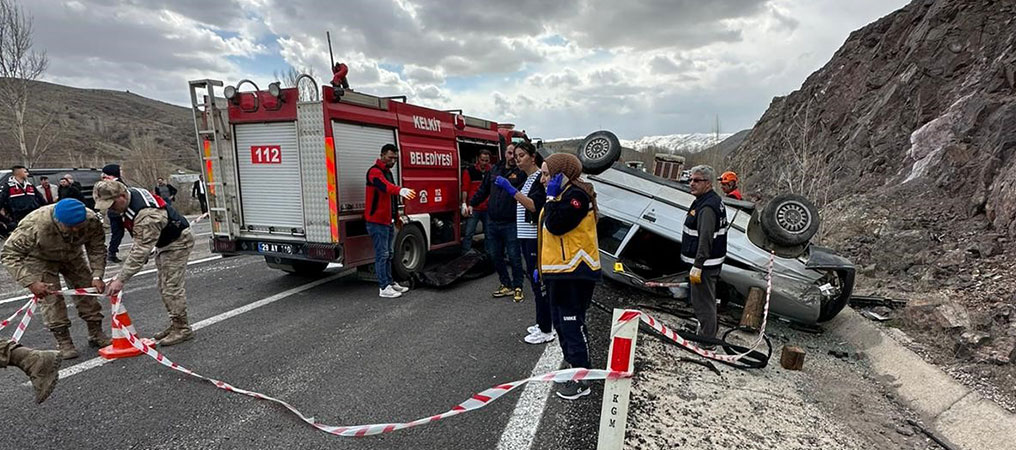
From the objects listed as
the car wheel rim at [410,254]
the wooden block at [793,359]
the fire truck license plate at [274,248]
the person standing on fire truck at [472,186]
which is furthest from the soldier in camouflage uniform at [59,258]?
the wooden block at [793,359]

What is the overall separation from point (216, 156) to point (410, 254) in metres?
2.70

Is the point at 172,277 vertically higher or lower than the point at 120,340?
higher

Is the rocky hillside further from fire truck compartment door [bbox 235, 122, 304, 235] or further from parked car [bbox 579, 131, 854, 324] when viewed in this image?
fire truck compartment door [bbox 235, 122, 304, 235]

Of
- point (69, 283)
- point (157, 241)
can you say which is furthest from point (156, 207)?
point (69, 283)

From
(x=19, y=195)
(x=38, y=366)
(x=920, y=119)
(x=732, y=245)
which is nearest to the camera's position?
(x=38, y=366)

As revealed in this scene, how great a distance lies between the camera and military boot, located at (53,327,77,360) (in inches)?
148

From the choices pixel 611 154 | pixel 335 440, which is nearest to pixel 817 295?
pixel 611 154

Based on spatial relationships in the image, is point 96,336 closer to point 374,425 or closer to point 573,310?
point 374,425

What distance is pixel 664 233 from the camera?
16.2ft

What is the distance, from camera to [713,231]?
3.88m

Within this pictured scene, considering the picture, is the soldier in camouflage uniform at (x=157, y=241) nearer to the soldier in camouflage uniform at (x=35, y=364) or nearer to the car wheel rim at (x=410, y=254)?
the soldier in camouflage uniform at (x=35, y=364)

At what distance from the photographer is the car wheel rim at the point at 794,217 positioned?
4.47 metres

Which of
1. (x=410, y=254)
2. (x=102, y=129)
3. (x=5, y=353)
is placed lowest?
(x=410, y=254)

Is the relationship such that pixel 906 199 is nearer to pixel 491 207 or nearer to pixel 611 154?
pixel 611 154
